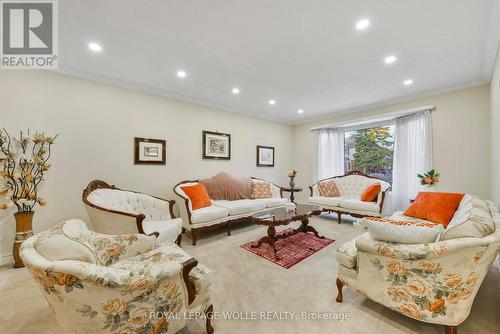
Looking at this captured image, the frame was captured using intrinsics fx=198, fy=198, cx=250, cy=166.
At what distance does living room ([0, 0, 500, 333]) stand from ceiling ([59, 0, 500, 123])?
23 millimetres

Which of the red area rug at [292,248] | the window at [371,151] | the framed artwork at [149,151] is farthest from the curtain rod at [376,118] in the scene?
the framed artwork at [149,151]

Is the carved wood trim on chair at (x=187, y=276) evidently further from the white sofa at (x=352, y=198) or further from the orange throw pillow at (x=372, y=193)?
the orange throw pillow at (x=372, y=193)

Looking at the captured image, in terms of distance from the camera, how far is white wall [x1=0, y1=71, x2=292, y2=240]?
261cm

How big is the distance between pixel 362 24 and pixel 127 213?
3264mm

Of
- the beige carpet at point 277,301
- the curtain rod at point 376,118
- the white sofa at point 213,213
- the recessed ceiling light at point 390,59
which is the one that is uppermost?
the recessed ceiling light at point 390,59

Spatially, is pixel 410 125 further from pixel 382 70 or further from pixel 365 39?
pixel 365 39

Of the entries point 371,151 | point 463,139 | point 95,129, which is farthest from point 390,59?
point 95,129

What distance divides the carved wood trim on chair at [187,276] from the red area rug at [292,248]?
137 centimetres

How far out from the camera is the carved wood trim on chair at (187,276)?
4.10 ft

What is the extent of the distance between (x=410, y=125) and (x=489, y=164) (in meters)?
1.31

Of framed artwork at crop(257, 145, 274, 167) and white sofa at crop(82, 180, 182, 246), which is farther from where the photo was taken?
framed artwork at crop(257, 145, 274, 167)

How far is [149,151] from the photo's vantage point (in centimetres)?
356

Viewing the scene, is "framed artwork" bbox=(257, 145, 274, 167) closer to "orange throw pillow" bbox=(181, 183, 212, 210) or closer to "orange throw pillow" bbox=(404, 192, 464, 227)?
"orange throw pillow" bbox=(181, 183, 212, 210)

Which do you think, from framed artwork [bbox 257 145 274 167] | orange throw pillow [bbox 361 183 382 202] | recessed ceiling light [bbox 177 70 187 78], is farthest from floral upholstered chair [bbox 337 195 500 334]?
framed artwork [bbox 257 145 274 167]
